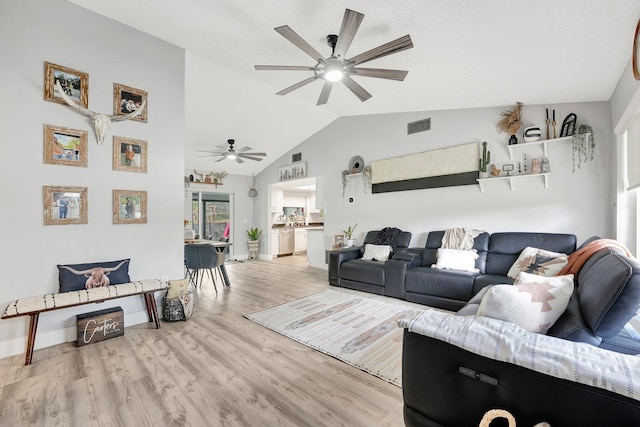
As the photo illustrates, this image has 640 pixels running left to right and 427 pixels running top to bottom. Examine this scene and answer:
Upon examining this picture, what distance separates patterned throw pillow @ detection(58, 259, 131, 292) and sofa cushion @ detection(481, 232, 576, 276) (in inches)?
178

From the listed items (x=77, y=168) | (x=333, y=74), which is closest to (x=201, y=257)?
(x=77, y=168)

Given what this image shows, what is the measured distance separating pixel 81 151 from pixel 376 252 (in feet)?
13.6

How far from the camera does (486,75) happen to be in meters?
3.01

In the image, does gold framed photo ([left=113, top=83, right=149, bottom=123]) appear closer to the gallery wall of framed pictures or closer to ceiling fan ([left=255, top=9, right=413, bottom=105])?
the gallery wall of framed pictures

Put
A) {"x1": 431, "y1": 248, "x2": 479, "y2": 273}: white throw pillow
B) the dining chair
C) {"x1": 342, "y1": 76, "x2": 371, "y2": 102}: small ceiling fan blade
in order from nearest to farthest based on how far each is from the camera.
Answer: {"x1": 342, "y1": 76, "x2": 371, "y2": 102}: small ceiling fan blade < {"x1": 431, "y1": 248, "x2": 479, "y2": 273}: white throw pillow < the dining chair

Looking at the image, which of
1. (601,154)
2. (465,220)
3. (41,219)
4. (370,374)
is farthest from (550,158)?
(41,219)

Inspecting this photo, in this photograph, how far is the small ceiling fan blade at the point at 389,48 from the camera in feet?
6.93

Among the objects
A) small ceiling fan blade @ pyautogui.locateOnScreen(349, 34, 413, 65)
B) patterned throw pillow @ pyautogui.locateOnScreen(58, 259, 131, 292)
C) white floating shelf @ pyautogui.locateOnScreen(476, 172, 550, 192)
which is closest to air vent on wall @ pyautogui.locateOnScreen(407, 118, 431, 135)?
white floating shelf @ pyautogui.locateOnScreen(476, 172, 550, 192)

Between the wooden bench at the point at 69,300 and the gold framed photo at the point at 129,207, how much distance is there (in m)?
0.72

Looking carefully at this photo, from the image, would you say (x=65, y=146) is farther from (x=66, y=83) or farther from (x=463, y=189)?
(x=463, y=189)

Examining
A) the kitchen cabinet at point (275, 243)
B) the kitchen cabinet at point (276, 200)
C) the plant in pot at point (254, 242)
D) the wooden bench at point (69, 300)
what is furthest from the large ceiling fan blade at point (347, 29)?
the plant in pot at point (254, 242)

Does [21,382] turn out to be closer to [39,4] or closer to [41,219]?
[41,219]

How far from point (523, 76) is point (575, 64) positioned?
1.43 feet

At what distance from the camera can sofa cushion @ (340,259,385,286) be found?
13.8 feet
